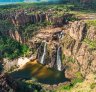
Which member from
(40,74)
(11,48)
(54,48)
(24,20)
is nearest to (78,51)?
(54,48)

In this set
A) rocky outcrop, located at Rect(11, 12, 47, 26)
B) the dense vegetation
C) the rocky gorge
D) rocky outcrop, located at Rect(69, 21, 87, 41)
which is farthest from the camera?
rocky outcrop, located at Rect(11, 12, 47, 26)

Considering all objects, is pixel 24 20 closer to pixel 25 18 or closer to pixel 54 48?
pixel 25 18

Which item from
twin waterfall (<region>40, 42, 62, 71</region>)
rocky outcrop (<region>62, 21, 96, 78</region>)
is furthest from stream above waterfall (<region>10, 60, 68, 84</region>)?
rocky outcrop (<region>62, 21, 96, 78</region>)

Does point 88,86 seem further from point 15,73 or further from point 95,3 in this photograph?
point 95,3

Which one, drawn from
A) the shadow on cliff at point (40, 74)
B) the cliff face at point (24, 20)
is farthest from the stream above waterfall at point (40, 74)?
the cliff face at point (24, 20)

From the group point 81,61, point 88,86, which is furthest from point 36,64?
point 88,86

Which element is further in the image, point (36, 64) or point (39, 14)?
point (39, 14)

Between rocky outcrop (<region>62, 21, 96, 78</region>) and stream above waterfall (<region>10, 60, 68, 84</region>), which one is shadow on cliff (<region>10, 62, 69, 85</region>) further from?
rocky outcrop (<region>62, 21, 96, 78</region>)

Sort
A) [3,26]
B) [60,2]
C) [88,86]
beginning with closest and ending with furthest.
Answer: [88,86] → [3,26] → [60,2]
